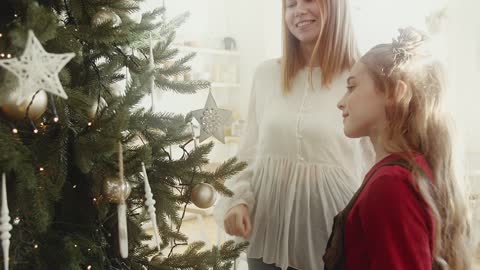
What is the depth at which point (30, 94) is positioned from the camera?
0.57m

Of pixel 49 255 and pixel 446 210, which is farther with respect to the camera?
pixel 446 210

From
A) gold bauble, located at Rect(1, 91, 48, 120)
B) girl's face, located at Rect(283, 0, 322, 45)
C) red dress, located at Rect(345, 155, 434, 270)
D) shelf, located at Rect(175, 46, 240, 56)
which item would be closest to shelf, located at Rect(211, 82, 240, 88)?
shelf, located at Rect(175, 46, 240, 56)

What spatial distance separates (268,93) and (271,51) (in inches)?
107

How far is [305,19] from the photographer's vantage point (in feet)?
3.55

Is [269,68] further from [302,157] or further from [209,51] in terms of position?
[209,51]

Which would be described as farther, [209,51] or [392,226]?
[209,51]

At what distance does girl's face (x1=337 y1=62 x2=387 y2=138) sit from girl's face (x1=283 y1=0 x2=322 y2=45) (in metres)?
0.22

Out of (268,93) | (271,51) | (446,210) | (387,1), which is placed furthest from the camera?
(271,51)

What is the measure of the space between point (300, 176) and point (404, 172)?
32cm

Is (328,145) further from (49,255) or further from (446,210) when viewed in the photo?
(49,255)

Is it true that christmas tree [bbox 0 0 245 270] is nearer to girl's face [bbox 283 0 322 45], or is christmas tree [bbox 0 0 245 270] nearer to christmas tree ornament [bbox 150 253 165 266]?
christmas tree ornament [bbox 150 253 165 266]

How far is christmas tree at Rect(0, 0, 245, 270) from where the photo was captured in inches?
22.9

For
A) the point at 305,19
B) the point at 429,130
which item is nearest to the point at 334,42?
the point at 305,19

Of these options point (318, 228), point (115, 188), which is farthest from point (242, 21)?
point (115, 188)
